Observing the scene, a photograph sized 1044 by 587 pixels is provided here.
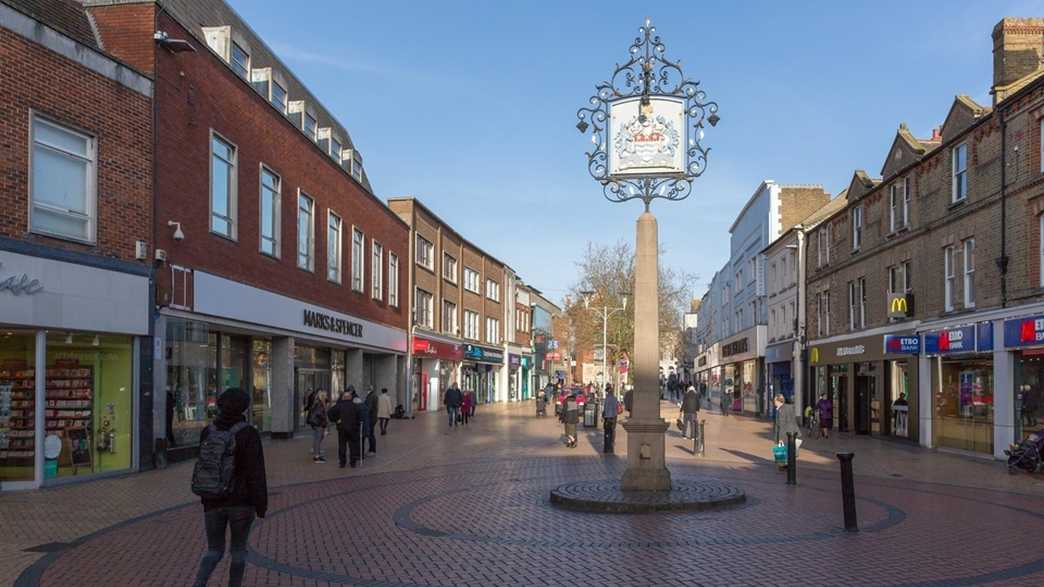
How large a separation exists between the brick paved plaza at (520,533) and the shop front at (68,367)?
760 mm

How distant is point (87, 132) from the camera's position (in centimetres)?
1564

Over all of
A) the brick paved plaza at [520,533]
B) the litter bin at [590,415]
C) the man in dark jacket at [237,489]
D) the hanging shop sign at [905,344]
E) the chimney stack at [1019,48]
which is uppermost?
the chimney stack at [1019,48]

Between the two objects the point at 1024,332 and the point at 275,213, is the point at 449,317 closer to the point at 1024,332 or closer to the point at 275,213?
the point at 275,213

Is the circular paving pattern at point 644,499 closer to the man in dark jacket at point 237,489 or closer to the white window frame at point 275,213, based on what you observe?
the man in dark jacket at point 237,489

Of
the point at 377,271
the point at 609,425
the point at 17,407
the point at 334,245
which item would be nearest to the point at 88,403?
the point at 17,407

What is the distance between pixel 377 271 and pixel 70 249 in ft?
70.2

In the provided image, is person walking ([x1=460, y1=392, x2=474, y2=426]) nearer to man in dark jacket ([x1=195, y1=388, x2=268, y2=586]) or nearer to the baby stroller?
the baby stroller

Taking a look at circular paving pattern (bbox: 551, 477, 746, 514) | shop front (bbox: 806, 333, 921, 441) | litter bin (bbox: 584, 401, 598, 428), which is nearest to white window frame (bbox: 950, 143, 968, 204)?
shop front (bbox: 806, 333, 921, 441)

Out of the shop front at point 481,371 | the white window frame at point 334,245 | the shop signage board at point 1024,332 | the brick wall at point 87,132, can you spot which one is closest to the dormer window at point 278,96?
the white window frame at point 334,245

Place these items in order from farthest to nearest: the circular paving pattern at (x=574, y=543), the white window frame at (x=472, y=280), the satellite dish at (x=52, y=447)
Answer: the white window frame at (x=472, y=280), the satellite dish at (x=52, y=447), the circular paving pattern at (x=574, y=543)

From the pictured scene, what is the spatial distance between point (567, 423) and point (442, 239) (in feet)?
84.0

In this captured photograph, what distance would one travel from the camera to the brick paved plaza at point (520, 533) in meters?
8.52

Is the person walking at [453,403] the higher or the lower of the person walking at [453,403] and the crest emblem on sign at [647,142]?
the lower

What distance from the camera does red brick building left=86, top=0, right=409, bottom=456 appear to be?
1805cm
